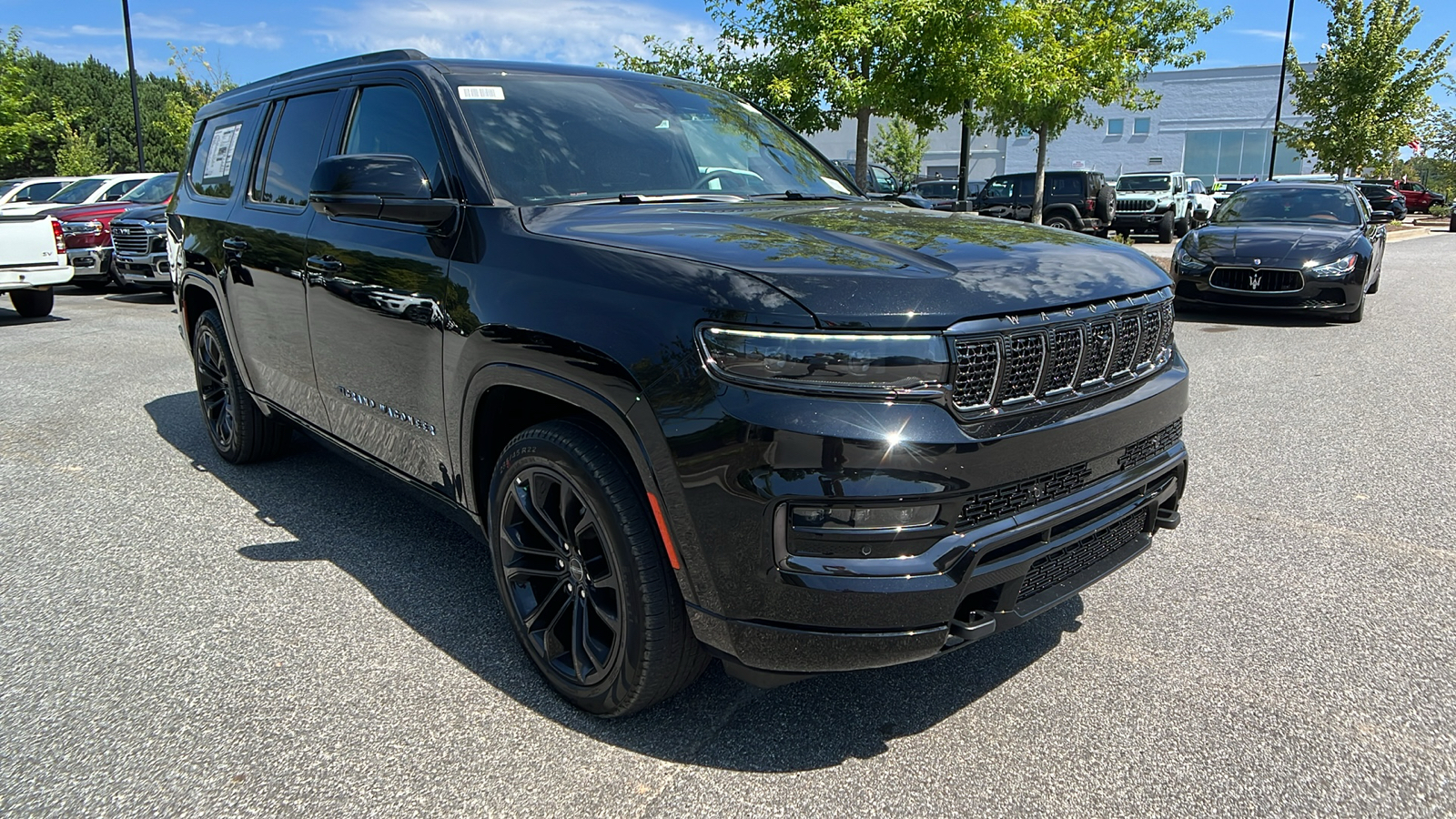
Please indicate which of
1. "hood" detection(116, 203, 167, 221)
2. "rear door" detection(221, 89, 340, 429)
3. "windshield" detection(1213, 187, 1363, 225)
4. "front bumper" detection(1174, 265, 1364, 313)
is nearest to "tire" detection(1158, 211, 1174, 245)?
"windshield" detection(1213, 187, 1363, 225)

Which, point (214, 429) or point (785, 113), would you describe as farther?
point (785, 113)

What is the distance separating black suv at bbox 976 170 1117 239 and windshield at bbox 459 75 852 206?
20182mm

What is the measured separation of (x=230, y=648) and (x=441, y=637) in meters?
0.67

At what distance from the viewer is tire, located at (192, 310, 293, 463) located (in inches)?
193

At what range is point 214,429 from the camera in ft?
17.4

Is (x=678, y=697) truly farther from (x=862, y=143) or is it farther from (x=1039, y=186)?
(x=1039, y=186)

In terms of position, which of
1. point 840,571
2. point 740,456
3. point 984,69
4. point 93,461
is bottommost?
point 93,461

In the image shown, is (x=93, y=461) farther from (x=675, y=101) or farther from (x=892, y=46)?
(x=892, y=46)

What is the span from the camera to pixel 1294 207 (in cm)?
1134

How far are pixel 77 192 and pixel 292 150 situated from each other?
1530 centimetres

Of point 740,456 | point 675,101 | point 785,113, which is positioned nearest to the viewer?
point 740,456

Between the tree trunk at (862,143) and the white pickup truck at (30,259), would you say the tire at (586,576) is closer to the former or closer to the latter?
the tree trunk at (862,143)

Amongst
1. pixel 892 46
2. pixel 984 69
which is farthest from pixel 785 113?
pixel 984 69

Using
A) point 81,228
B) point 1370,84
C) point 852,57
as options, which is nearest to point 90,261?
point 81,228
